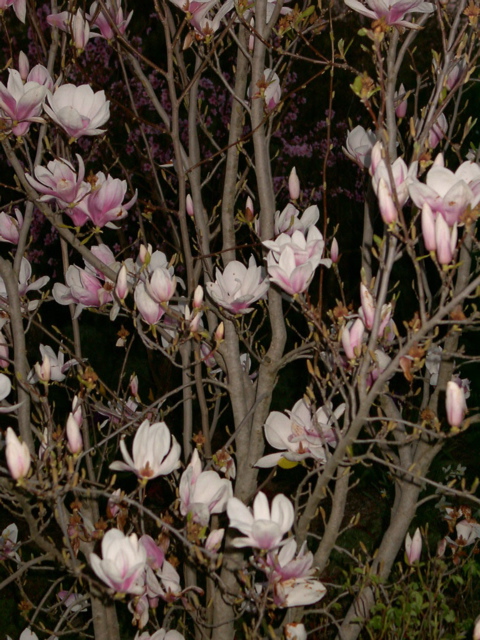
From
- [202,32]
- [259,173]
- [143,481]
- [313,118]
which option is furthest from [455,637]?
[313,118]

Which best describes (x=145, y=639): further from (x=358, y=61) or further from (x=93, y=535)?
(x=358, y=61)

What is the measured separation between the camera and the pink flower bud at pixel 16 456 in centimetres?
118

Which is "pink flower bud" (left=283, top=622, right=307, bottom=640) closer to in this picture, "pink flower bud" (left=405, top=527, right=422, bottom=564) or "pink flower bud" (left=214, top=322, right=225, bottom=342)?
"pink flower bud" (left=405, top=527, right=422, bottom=564)

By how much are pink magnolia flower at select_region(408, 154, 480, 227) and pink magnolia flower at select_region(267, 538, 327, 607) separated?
2.13 feet

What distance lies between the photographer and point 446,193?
Result: 47.4 inches

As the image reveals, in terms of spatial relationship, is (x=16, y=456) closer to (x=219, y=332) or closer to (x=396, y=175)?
(x=219, y=332)

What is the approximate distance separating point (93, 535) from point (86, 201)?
0.70 m

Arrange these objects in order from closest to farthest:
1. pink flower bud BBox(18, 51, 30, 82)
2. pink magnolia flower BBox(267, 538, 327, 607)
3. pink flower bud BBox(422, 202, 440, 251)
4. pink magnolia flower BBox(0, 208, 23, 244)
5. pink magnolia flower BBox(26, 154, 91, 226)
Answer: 1. pink flower bud BBox(422, 202, 440, 251)
2. pink magnolia flower BBox(267, 538, 327, 607)
3. pink magnolia flower BBox(26, 154, 91, 226)
4. pink flower bud BBox(18, 51, 30, 82)
5. pink magnolia flower BBox(0, 208, 23, 244)

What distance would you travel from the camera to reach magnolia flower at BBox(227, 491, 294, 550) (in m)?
1.23

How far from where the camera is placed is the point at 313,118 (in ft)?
18.3

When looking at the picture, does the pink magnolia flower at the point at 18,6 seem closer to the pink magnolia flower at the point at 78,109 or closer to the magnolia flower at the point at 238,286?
the pink magnolia flower at the point at 78,109

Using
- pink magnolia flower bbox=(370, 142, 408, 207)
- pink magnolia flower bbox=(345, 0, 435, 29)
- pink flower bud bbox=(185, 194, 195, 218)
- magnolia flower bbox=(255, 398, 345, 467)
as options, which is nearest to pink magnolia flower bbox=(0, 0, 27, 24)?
pink flower bud bbox=(185, 194, 195, 218)

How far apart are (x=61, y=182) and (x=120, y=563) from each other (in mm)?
752

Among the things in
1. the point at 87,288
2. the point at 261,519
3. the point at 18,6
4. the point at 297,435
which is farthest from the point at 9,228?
the point at 261,519
